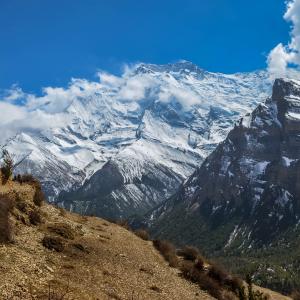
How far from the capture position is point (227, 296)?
5347 cm

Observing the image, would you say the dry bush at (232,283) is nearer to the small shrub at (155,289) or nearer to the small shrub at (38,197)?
the small shrub at (155,289)

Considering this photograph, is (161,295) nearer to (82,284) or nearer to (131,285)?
(131,285)

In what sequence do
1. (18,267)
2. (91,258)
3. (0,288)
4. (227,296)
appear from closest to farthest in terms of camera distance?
(0,288)
(18,267)
(91,258)
(227,296)

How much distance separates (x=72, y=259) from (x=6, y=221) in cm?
650

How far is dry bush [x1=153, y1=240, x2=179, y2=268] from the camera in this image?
58.0 metres

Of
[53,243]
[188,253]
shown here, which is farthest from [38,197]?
[188,253]

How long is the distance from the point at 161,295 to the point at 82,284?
25.9 feet

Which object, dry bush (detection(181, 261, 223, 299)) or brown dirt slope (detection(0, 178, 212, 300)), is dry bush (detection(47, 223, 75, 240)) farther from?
dry bush (detection(181, 261, 223, 299))

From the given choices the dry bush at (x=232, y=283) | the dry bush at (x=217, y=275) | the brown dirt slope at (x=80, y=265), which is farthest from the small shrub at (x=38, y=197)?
the dry bush at (x=232, y=283)

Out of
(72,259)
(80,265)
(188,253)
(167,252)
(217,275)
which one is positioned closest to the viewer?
(80,265)

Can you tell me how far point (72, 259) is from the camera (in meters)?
47.9

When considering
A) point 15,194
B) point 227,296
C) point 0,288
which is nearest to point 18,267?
point 0,288

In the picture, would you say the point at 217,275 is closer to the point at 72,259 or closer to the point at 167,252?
the point at 167,252

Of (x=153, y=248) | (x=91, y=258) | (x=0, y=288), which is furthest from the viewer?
(x=153, y=248)
